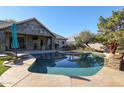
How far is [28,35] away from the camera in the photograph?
25250 millimetres

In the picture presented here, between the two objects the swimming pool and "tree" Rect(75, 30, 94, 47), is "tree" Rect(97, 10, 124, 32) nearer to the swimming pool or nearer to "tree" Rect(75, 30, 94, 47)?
the swimming pool

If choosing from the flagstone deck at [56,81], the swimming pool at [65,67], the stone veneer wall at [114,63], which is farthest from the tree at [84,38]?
the flagstone deck at [56,81]

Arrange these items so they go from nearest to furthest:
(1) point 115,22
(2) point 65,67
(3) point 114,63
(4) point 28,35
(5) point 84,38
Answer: (3) point 114,63 → (2) point 65,67 → (1) point 115,22 → (4) point 28,35 → (5) point 84,38

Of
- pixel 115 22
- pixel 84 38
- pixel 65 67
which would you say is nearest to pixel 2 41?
pixel 65 67

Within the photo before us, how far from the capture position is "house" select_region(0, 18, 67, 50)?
20.4 metres

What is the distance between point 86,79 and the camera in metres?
7.41

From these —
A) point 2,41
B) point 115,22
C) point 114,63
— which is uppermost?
point 115,22

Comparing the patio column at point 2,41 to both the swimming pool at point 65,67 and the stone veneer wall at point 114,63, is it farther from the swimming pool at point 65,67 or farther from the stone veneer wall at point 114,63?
the stone veneer wall at point 114,63

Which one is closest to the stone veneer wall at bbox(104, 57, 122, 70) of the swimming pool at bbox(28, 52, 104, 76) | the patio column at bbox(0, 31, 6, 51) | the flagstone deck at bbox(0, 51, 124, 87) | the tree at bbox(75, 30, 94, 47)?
the swimming pool at bbox(28, 52, 104, 76)

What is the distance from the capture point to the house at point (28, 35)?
20438 mm

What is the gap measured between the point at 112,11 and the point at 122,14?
1137 millimetres

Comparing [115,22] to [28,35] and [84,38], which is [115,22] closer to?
[28,35]
